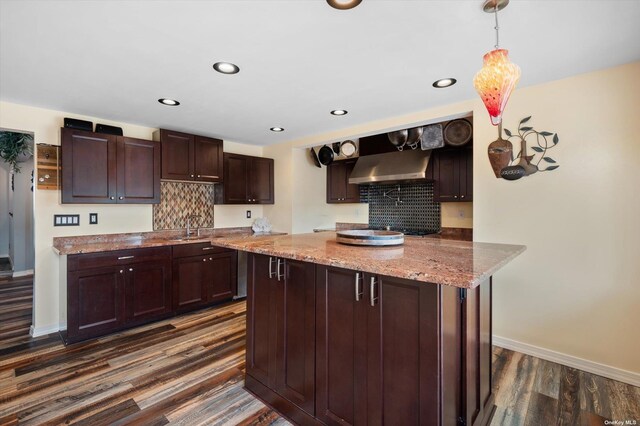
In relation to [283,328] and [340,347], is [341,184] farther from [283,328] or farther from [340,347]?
[340,347]

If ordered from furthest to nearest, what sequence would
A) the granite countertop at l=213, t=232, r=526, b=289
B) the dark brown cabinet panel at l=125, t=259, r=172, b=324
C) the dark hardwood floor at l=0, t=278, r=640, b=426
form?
1. the dark brown cabinet panel at l=125, t=259, r=172, b=324
2. the dark hardwood floor at l=0, t=278, r=640, b=426
3. the granite countertop at l=213, t=232, r=526, b=289

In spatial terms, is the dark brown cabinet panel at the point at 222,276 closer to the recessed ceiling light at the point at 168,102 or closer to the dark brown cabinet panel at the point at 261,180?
the dark brown cabinet panel at the point at 261,180

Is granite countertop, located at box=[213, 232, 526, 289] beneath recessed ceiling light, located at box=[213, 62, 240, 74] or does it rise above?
beneath

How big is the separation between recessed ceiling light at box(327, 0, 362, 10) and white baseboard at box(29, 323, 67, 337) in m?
3.91

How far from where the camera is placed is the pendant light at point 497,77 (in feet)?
4.78

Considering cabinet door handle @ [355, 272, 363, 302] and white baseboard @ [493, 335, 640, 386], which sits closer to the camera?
cabinet door handle @ [355, 272, 363, 302]

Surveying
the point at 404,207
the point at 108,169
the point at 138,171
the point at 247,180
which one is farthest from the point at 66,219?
the point at 404,207

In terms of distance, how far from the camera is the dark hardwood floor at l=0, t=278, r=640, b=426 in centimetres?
186

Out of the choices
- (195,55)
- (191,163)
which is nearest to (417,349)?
(195,55)

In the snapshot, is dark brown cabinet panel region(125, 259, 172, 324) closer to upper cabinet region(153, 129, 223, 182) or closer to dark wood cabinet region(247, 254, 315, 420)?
upper cabinet region(153, 129, 223, 182)

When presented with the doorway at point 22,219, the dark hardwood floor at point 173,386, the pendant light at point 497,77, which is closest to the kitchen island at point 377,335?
the dark hardwood floor at point 173,386

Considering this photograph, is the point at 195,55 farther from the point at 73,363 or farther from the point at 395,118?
the point at 73,363

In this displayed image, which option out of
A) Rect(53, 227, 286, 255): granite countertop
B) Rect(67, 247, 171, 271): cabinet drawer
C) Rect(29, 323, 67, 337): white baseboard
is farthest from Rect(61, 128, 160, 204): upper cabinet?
Rect(29, 323, 67, 337): white baseboard

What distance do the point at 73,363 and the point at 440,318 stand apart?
9.62 feet
